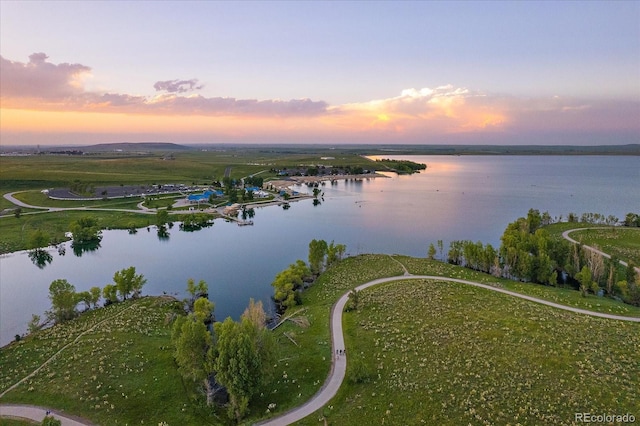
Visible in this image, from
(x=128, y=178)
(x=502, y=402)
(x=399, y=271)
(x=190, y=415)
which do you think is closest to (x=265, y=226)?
(x=399, y=271)

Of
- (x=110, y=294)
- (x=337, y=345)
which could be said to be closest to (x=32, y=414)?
(x=110, y=294)

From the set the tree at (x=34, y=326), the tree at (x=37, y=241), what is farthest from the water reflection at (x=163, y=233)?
the tree at (x=34, y=326)

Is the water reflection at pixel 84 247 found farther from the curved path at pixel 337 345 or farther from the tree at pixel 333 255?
the curved path at pixel 337 345

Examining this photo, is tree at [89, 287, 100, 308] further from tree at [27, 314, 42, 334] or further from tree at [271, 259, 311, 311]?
tree at [271, 259, 311, 311]

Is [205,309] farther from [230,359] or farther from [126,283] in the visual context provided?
[230,359]

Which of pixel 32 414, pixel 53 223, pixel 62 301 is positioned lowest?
pixel 32 414

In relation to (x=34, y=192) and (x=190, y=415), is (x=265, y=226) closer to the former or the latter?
(x=190, y=415)
